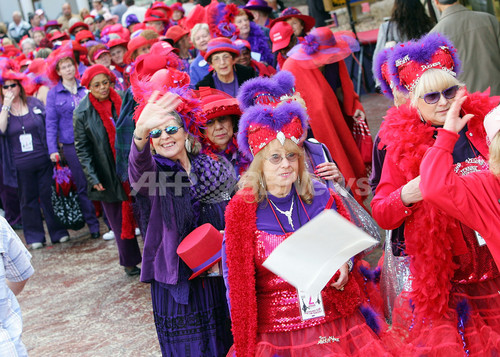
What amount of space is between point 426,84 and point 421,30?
3.13 metres

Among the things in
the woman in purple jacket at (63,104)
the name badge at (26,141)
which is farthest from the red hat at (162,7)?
the name badge at (26,141)

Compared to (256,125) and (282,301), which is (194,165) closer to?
(256,125)

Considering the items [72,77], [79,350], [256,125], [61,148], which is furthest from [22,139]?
[256,125]

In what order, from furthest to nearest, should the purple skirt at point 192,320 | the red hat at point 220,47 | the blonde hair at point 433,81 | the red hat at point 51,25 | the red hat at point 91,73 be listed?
1. the red hat at point 51,25
2. the red hat at point 91,73
3. the red hat at point 220,47
4. the purple skirt at point 192,320
5. the blonde hair at point 433,81

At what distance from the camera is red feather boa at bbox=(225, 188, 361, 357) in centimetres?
312

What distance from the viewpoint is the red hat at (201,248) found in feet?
11.4

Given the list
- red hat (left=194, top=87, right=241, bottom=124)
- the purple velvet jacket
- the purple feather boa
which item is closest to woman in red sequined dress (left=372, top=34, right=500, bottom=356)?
red hat (left=194, top=87, right=241, bottom=124)

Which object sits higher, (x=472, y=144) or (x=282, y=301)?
(x=472, y=144)

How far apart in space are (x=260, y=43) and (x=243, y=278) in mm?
5440

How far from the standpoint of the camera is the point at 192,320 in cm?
376

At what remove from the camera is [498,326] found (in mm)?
3139

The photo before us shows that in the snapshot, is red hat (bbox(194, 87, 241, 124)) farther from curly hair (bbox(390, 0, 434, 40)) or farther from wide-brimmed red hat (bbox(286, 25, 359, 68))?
curly hair (bbox(390, 0, 434, 40))

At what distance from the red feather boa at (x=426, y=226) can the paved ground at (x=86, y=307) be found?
2220 mm

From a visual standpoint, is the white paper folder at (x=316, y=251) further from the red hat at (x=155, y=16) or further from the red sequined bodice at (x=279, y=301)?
the red hat at (x=155, y=16)
